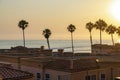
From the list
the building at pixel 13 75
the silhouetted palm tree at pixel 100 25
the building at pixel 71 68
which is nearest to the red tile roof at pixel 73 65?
the building at pixel 71 68

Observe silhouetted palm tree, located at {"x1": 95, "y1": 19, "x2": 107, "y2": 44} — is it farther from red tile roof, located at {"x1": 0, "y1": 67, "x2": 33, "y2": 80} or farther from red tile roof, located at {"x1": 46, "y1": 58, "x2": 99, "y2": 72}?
red tile roof, located at {"x1": 0, "y1": 67, "x2": 33, "y2": 80}

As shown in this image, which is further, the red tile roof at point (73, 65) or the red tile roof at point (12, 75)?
the red tile roof at point (73, 65)

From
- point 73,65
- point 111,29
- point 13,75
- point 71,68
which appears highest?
point 111,29

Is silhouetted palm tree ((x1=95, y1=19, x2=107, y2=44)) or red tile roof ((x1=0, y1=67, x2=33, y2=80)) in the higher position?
silhouetted palm tree ((x1=95, y1=19, x2=107, y2=44))

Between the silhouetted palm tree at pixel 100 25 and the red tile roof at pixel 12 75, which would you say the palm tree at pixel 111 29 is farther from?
the red tile roof at pixel 12 75

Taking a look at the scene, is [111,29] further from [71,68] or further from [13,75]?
[13,75]

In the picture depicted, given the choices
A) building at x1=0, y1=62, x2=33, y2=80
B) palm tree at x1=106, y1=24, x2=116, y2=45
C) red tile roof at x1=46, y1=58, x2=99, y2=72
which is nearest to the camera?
building at x1=0, y1=62, x2=33, y2=80

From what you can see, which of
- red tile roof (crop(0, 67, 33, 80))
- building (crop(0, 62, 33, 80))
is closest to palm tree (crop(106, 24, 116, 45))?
building (crop(0, 62, 33, 80))

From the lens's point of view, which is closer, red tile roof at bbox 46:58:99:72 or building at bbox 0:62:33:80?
building at bbox 0:62:33:80

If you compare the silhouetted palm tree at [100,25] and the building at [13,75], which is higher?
the silhouetted palm tree at [100,25]

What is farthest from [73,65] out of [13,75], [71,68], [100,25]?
[100,25]

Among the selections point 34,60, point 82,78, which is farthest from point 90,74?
point 34,60

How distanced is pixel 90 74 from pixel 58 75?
3642 mm

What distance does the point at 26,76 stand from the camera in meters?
20.8
